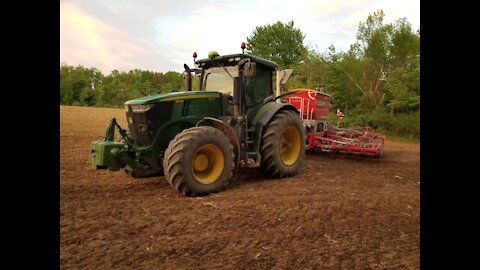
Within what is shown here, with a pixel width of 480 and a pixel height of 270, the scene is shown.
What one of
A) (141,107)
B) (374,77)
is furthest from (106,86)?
(141,107)

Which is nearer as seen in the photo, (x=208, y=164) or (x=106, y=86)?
(x=208, y=164)

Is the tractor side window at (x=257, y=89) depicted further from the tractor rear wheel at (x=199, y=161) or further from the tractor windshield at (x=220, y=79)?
the tractor rear wheel at (x=199, y=161)

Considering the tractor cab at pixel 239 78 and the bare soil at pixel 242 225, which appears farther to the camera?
the tractor cab at pixel 239 78

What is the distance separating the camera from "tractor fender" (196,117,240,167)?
5.24 metres

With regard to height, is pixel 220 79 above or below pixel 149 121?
above

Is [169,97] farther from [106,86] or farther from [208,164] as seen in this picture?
[106,86]

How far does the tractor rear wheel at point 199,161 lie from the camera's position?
4.43 meters

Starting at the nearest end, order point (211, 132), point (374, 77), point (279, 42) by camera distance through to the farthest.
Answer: point (211, 132)
point (374, 77)
point (279, 42)

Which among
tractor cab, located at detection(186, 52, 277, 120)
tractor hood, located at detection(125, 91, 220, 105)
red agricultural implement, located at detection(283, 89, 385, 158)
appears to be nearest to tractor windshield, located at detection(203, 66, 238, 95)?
tractor cab, located at detection(186, 52, 277, 120)

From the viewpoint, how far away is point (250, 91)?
6129 mm

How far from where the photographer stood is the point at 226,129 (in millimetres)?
5344

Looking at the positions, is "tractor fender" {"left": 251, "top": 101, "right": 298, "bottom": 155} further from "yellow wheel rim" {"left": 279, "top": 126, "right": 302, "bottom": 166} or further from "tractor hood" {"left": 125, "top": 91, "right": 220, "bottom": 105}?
"tractor hood" {"left": 125, "top": 91, "right": 220, "bottom": 105}

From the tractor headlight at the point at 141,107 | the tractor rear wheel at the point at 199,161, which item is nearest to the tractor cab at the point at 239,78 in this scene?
the tractor rear wheel at the point at 199,161

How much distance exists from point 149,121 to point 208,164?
1115 millimetres
